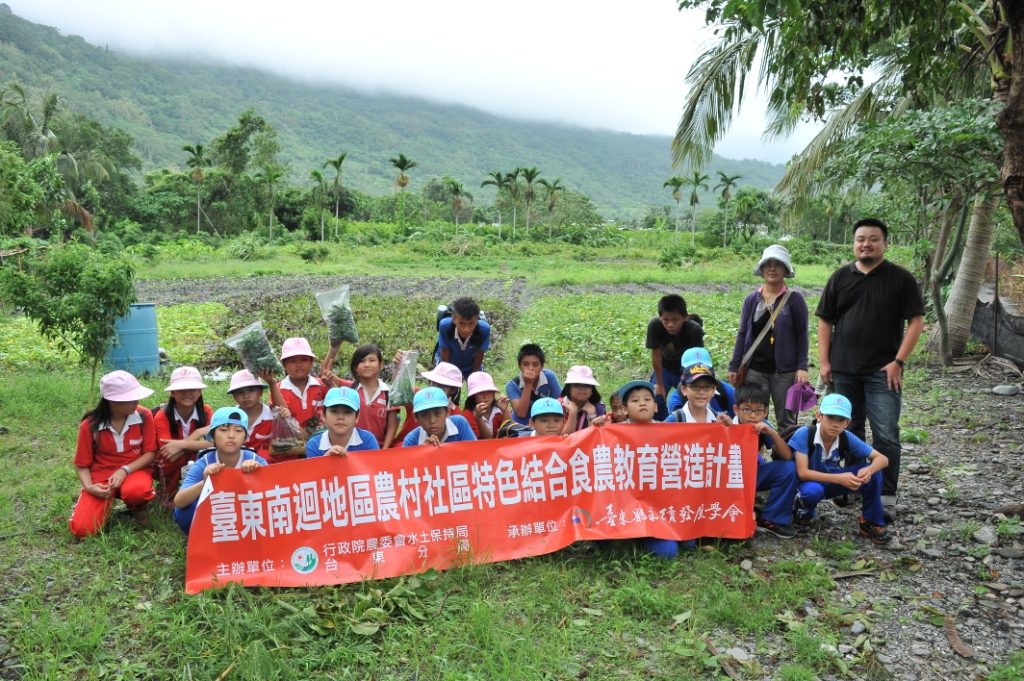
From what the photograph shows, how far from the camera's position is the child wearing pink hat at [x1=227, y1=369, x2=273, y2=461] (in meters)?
4.98

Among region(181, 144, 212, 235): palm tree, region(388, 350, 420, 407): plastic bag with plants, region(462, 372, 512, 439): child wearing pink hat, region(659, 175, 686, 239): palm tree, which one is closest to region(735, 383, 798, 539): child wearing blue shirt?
region(462, 372, 512, 439): child wearing pink hat

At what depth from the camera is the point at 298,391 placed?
5.38 metres

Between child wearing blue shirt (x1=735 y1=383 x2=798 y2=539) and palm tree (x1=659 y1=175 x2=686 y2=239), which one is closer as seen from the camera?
child wearing blue shirt (x1=735 y1=383 x2=798 y2=539)

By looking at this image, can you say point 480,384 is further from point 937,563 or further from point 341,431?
point 937,563

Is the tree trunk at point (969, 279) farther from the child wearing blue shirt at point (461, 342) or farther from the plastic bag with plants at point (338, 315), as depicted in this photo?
the plastic bag with plants at point (338, 315)

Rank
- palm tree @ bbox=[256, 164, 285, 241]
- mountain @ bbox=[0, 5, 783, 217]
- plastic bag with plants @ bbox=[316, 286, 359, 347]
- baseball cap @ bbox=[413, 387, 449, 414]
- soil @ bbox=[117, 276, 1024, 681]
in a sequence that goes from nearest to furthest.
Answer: soil @ bbox=[117, 276, 1024, 681], baseball cap @ bbox=[413, 387, 449, 414], plastic bag with plants @ bbox=[316, 286, 359, 347], palm tree @ bbox=[256, 164, 285, 241], mountain @ bbox=[0, 5, 783, 217]

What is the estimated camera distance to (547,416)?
4.86 meters

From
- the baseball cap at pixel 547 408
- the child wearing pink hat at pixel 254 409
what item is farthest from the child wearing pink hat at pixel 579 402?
the child wearing pink hat at pixel 254 409

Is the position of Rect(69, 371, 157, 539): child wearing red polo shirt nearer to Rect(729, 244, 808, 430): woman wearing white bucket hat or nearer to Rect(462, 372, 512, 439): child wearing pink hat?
Rect(462, 372, 512, 439): child wearing pink hat

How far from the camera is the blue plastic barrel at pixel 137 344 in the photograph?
9.70m

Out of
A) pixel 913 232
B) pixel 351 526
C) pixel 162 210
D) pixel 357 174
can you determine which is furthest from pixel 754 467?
pixel 357 174

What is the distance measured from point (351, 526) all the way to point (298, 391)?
1492mm

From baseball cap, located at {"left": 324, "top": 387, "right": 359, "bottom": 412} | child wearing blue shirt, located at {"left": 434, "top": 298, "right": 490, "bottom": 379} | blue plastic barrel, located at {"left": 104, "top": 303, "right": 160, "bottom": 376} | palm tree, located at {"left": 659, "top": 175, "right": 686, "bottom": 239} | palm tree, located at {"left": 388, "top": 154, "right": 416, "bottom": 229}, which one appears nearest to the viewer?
baseball cap, located at {"left": 324, "top": 387, "right": 359, "bottom": 412}

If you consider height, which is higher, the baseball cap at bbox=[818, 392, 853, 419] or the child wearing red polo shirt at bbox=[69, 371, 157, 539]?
the baseball cap at bbox=[818, 392, 853, 419]
